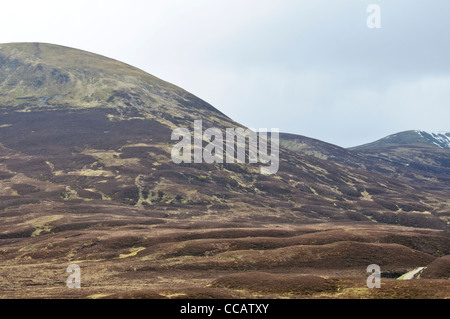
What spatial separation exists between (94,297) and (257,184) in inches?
5624

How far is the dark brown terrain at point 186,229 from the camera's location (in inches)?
1764

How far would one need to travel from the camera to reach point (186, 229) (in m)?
94.4

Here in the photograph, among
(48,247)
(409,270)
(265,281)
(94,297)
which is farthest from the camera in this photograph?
(48,247)

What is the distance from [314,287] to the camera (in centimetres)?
4072

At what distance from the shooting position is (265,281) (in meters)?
43.5

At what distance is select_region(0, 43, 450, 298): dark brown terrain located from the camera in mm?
44812
